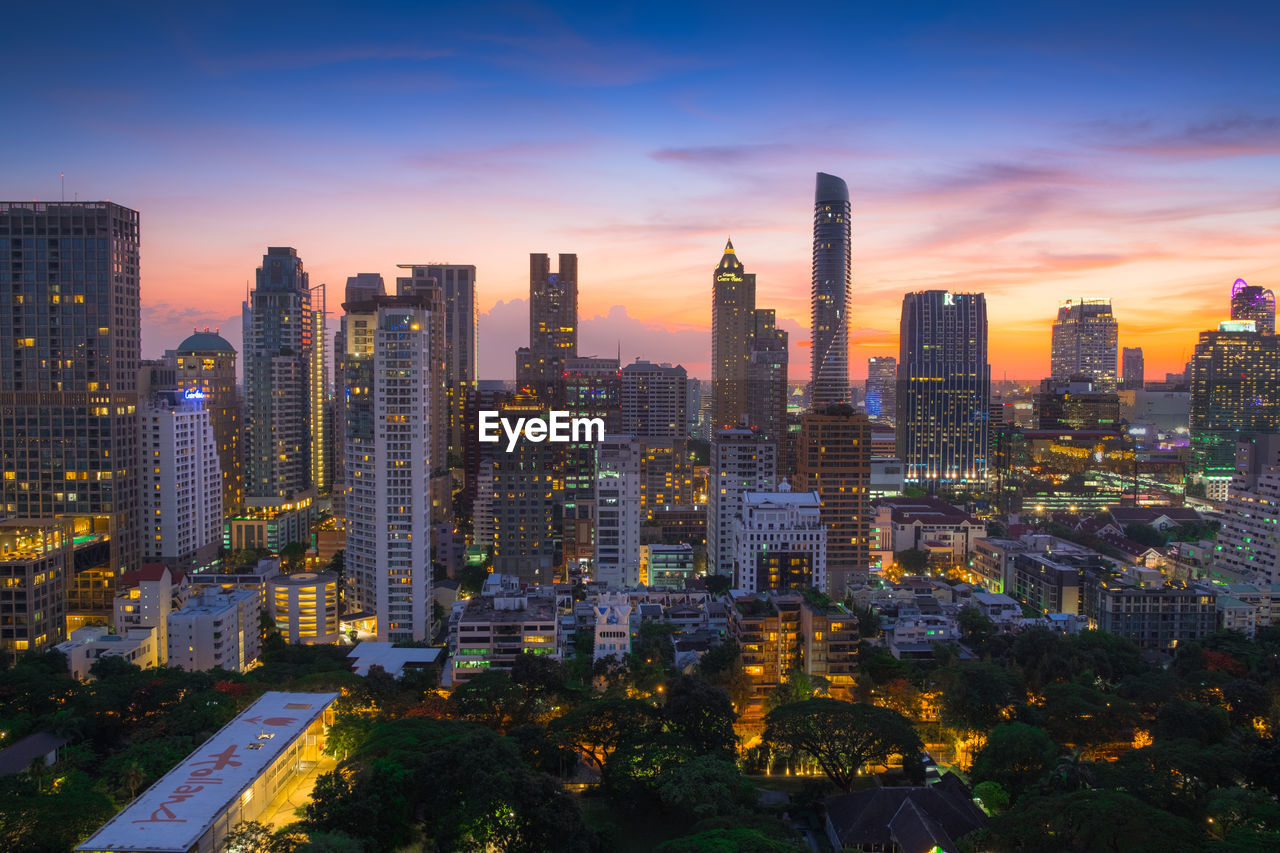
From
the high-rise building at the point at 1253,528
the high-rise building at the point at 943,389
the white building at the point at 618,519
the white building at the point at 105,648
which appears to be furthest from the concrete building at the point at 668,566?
the high-rise building at the point at 943,389

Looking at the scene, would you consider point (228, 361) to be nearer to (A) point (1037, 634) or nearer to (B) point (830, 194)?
(A) point (1037, 634)

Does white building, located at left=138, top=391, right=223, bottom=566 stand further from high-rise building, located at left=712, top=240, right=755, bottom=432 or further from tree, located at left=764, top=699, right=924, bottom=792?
high-rise building, located at left=712, top=240, right=755, bottom=432

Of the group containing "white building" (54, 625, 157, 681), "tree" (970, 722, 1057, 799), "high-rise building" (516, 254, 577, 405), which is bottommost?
"tree" (970, 722, 1057, 799)

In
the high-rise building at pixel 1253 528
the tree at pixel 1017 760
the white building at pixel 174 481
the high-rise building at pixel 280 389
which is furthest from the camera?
the high-rise building at pixel 280 389

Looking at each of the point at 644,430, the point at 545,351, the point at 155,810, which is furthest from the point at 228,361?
the point at 155,810

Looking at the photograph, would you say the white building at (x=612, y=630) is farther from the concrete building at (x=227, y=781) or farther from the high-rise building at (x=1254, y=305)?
the high-rise building at (x=1254, y=305)

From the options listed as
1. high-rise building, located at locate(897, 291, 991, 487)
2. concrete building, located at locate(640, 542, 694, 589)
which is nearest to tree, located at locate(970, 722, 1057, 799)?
concrete building, located at locate(640, 542, 694, 589)
